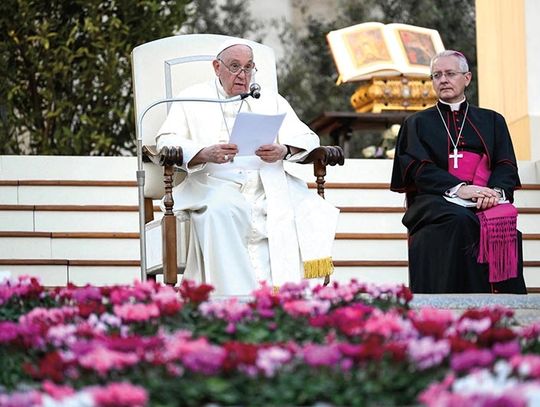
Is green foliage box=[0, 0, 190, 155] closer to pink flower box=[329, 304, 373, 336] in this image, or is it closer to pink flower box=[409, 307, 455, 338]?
pink flower box=[329, 304, 373, 336]

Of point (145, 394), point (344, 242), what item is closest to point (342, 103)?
point (344, 242)

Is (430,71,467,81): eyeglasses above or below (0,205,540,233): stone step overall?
above

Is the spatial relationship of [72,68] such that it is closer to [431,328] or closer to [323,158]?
[323,158]

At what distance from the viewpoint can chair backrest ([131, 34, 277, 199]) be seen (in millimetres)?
6773

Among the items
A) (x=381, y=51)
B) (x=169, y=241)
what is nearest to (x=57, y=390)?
(x=169, y=241)

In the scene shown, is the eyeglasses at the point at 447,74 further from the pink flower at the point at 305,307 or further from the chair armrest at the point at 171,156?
the pink flower at the point at 305,307

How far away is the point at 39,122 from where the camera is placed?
10.2 meters

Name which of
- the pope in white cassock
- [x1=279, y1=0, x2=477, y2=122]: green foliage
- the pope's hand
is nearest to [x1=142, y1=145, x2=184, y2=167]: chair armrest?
the pope in white cassock

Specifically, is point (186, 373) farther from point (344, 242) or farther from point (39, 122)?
point (39, 122)

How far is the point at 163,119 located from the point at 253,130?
886 mm

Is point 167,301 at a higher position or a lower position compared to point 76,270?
higher

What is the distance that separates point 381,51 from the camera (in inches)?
470

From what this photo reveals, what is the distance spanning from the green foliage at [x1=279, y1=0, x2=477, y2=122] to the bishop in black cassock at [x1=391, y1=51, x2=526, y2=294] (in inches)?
454

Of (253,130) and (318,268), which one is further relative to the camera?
(318,268)
